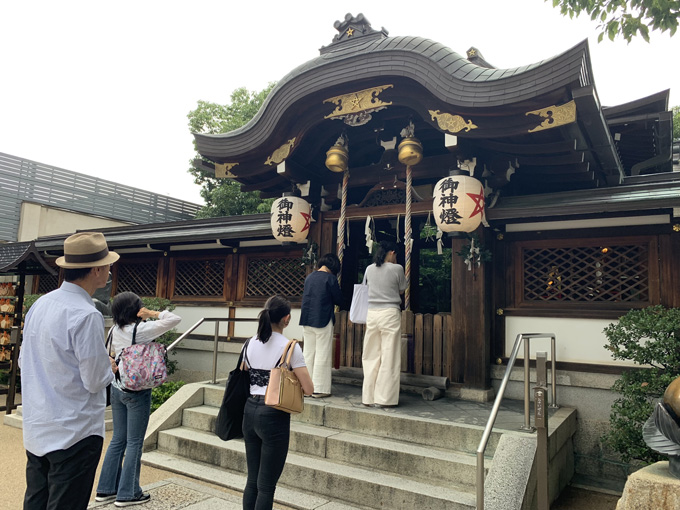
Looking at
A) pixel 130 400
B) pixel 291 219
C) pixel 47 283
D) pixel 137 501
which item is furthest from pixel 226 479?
pixel 47 283

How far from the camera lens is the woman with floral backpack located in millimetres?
4371

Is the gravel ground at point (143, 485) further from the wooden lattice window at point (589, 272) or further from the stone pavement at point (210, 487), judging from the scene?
the wooden lattice window at point (589, 272)

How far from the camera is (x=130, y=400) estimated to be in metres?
4.36

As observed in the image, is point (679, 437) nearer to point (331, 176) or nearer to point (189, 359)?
point (331, 176)

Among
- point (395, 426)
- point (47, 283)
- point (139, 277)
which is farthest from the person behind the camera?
point (47, 283)

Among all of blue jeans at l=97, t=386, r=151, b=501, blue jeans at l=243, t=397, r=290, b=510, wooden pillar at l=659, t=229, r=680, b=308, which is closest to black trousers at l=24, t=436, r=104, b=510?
blue jeans at l=243, t=397, r=290, b=510

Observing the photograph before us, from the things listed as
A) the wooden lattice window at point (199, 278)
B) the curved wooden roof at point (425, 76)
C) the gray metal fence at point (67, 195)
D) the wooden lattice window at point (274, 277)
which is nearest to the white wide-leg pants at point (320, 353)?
the wooden lattice window at point (274, 277)

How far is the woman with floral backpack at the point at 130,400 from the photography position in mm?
4371

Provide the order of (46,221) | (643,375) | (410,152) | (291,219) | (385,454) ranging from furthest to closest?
(46,221), (291,219), (410,152), (643,375), (385,454)

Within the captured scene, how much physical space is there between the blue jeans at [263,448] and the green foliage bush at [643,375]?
382 centimetres

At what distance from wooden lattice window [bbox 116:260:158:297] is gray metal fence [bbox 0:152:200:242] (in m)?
7.86

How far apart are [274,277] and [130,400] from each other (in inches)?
207

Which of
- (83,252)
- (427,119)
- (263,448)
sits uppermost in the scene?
(427,119)

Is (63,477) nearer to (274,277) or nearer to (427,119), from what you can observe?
(427,119)
